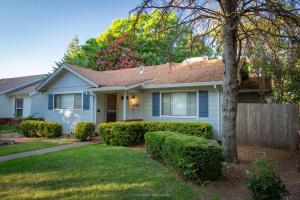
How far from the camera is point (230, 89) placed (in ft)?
26.2

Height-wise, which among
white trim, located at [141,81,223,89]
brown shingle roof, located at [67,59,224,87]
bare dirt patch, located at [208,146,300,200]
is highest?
brown shingle roof, located at [67,59,224,87]

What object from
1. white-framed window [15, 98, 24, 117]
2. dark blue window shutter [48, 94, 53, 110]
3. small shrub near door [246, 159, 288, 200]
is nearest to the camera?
small shrub near door [246, 159, 288, 200]

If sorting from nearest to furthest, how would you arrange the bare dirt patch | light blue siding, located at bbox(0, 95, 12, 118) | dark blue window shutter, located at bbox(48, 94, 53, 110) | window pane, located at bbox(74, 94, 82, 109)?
the bare dirt patch < window pane, located at bbox(74, 94, 82, 109) < dark blue window shutter, located at bbox(48, 94, 53, 110) < light blue siding, located at bbox(0, 95, 12, 118)

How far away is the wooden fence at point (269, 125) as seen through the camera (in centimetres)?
1052

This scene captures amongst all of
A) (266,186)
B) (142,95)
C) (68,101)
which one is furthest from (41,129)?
(266,186)

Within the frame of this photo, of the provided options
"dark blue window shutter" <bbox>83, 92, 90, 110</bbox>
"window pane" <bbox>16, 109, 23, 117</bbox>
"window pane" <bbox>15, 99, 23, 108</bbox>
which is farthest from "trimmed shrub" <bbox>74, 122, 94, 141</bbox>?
"window pane" <bbox>15, 99, 23, 108</bbox>

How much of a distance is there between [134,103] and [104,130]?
3.14 m

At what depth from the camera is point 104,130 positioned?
1224 centimetres

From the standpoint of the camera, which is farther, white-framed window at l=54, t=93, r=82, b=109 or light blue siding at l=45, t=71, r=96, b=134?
white-framed window at l=54, t=93, r=82, b=109

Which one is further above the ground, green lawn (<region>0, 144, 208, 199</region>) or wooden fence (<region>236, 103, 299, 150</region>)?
wooden fence (<region>236, 103, 299, 150</region>)

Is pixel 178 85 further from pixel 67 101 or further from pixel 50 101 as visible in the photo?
pixel 50 101

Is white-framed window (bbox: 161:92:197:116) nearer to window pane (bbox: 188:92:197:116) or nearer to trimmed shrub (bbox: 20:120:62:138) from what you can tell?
window pane (bbox: 188:92:197:116)

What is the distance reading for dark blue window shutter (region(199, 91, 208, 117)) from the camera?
1258cm

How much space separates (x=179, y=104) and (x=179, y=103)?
0.05 meters
